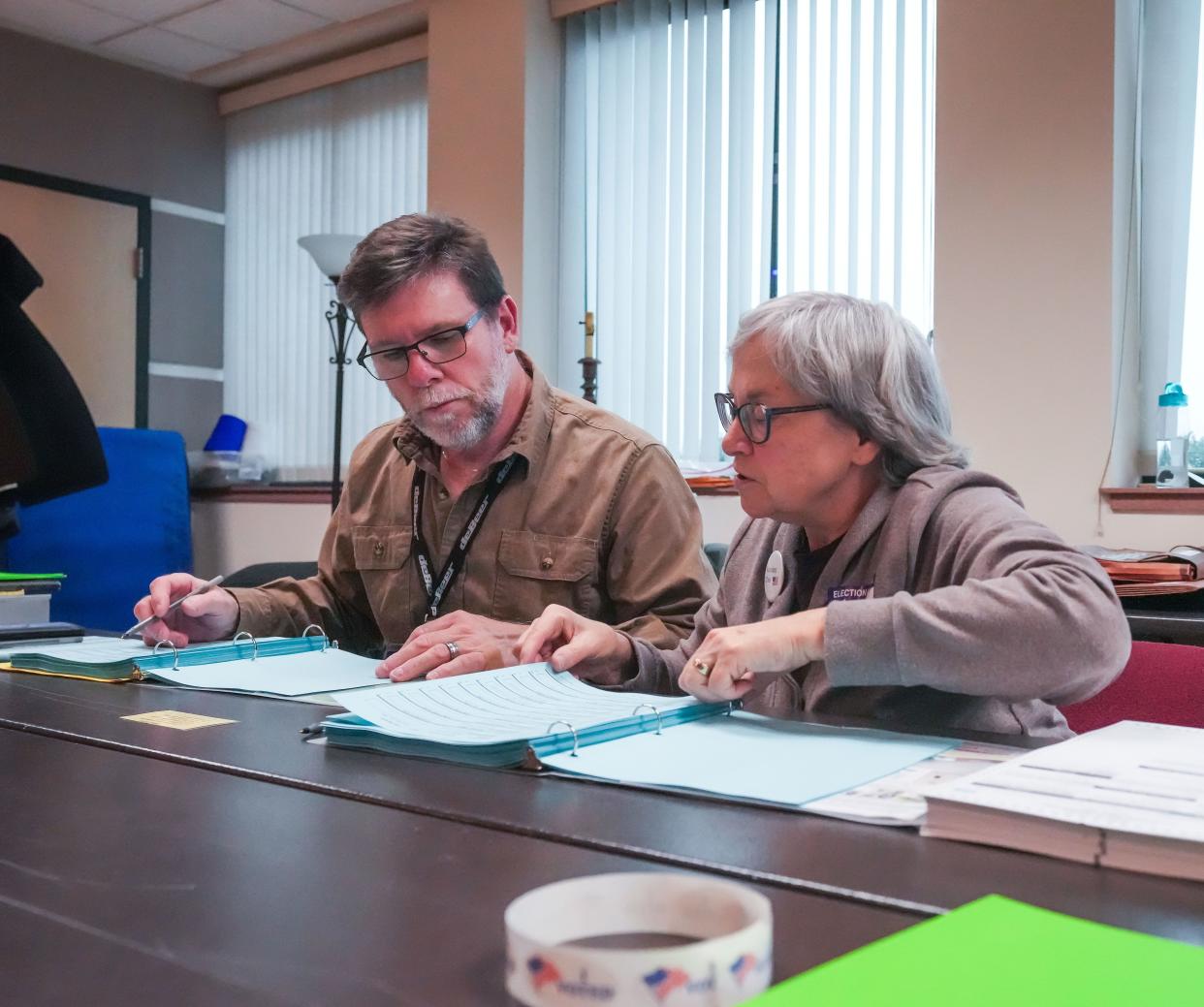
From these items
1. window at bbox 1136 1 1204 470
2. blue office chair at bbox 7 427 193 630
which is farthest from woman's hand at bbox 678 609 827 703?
blue office chair at bbox 7 427 193 630

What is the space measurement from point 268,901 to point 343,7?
4.73m

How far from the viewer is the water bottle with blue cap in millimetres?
3176

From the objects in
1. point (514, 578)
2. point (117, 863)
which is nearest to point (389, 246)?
point (514, 578)

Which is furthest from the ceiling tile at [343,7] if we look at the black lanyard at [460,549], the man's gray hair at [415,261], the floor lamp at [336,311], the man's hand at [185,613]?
the man's hand at [185,613]

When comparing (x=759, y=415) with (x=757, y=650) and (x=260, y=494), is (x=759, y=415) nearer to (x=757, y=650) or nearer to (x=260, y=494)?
(x=757, y=650)

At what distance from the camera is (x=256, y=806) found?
884 mm

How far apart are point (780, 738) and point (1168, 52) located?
9.82ft

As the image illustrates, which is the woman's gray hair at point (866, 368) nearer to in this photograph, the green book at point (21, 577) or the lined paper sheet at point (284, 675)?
the lined paper sheet at point (284, 675)

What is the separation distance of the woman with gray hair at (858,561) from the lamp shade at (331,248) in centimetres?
317

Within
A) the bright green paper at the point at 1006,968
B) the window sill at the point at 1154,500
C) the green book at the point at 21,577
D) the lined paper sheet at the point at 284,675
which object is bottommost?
the lined paper sheet at the point at 284,675

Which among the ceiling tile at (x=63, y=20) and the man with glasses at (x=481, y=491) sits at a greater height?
the ceiling tile at (x=63, y=20)

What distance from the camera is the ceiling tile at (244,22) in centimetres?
475

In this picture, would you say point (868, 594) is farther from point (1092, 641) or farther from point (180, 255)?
point (180, 255)

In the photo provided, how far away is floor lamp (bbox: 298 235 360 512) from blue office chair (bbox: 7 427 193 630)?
677mm
